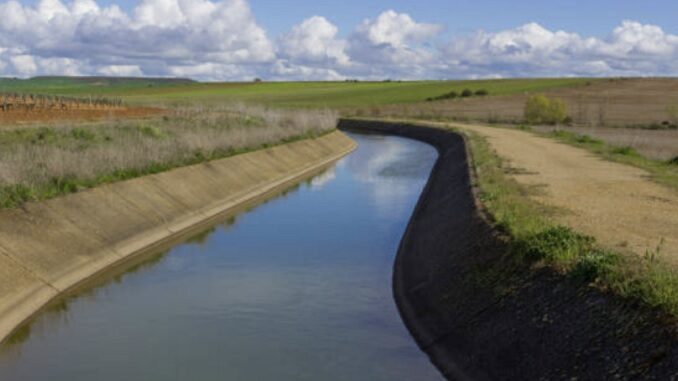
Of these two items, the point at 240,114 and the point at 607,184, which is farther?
the point at 240,114

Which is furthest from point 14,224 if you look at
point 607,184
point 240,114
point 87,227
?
point 240,114

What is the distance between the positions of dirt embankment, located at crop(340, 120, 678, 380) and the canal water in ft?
1.92

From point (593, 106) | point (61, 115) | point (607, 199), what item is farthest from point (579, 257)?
point (593, 106)

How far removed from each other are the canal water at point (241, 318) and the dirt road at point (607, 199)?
434 cm

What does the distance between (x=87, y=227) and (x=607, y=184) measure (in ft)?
50.0

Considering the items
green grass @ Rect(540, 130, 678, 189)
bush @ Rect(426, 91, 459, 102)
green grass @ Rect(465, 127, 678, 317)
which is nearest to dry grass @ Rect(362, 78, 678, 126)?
bush @ Rect(426, 91, 459, 102)

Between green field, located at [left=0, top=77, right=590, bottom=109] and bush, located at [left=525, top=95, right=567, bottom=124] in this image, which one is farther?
green field, located at [left=0, top=77, right=590, bottom=109]

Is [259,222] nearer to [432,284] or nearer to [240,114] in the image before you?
[432,284]

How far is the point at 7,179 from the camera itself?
20625 mm

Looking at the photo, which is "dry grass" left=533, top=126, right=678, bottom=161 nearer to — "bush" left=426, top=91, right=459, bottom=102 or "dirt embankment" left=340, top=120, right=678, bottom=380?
"dirt embankment" left=340, top=120, right=678, bottom=380

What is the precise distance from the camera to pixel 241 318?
632 inches

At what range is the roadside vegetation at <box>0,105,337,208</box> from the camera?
2212cm

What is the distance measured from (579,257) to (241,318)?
21.4 ft

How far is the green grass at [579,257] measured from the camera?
1036 centimetres
